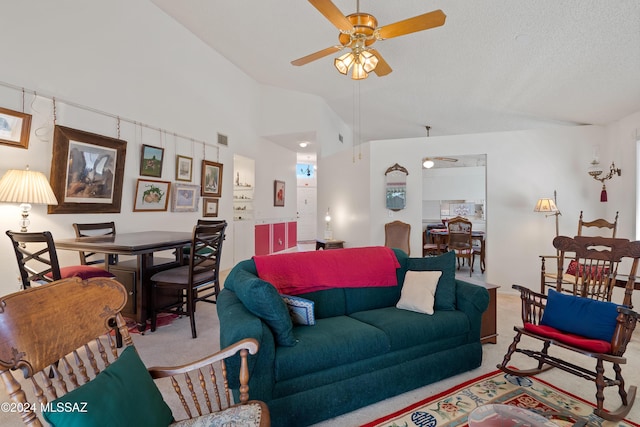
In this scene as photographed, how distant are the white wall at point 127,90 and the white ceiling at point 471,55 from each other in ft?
1.56

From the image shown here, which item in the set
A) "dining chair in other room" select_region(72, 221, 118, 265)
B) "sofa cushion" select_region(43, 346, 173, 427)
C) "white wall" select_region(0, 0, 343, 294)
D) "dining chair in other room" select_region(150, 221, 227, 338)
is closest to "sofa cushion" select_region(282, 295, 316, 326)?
"sofa cushion" select_region(43, 346, 173, 427)

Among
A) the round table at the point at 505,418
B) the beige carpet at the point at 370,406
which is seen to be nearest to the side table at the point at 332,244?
the beige carpet at the point at 370,406

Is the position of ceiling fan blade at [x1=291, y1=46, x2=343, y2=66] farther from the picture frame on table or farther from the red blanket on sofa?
the picture frame on table

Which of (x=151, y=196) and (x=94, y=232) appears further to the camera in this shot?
(x=151, y=196)

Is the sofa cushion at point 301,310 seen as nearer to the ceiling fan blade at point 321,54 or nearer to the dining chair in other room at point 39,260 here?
the dining chair in other room at point 39,260

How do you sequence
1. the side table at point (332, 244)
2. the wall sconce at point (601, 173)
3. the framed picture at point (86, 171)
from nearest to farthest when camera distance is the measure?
1. the framed picture at point (86, 171)
2. the wall sconce at point (601, 173)
3. the side table at point (332, 244)

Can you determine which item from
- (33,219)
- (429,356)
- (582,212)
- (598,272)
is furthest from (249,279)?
(582,212)

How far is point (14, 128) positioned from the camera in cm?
289

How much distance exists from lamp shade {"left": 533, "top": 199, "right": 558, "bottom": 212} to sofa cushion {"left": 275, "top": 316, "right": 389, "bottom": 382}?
3.53m

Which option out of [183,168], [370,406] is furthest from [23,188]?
[370,406]

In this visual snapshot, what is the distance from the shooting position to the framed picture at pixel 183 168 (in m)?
4.80

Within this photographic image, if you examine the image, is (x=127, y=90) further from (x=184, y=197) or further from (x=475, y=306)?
(x=475, y=306)

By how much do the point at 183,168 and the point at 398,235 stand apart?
357cm

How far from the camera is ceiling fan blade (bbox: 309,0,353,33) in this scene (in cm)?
222
